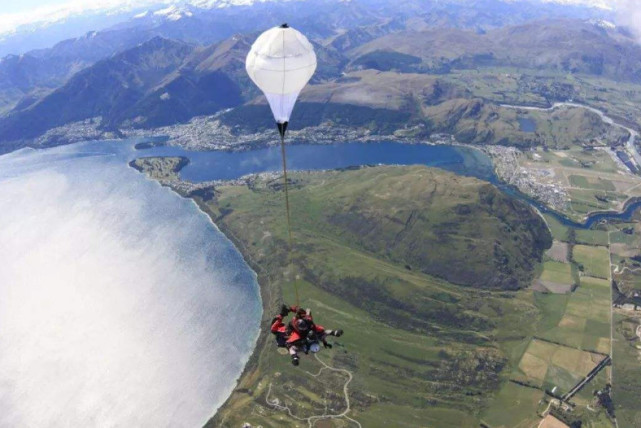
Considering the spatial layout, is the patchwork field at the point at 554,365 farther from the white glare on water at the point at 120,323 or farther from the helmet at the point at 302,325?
the helmet at the point at 302,325

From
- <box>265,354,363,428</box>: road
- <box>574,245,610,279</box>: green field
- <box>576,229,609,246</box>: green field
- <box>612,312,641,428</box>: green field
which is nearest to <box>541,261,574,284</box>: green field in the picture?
<box>574,245,610,279</box>: green field

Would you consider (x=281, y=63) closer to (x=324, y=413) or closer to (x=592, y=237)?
(x=324, y=413)

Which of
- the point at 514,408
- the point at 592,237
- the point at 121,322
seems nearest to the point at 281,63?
the point at 514,408

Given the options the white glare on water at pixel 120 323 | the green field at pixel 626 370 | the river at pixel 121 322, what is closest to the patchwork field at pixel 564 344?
the green field at pixel 626 370

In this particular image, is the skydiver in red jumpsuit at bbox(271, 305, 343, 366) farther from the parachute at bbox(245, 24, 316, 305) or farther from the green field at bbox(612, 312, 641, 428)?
the green field at bbox(612, 312, 641, 428)

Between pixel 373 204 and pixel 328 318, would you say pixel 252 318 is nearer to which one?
pixel 328 318

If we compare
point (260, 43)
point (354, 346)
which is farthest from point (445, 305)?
point (260, 43)
